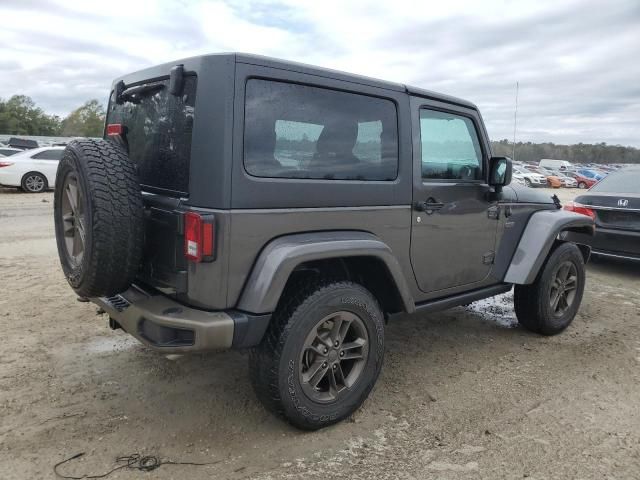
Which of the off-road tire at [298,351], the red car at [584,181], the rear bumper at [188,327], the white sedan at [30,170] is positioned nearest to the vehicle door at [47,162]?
the white sedan at [30,170]

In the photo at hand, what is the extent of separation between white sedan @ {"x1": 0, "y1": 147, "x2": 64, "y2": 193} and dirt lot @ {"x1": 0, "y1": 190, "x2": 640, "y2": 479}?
11.8 meters

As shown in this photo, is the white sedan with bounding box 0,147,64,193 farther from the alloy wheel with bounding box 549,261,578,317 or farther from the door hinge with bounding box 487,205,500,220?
the alloy wheel with bounding box 549,261,578,317

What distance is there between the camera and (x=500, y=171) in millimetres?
3777

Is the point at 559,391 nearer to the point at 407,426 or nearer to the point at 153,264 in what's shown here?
the point at 407,426

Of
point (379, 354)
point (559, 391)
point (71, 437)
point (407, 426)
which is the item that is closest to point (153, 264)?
point (71, 437)

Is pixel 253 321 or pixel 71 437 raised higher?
pixel 253 321

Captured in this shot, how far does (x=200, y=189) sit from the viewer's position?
2.49 metres

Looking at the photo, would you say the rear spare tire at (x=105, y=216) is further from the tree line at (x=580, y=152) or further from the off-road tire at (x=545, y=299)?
the tree line at (x=580, y=152)

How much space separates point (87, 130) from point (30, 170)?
56.8m

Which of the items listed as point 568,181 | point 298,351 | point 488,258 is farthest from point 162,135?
point 568,181

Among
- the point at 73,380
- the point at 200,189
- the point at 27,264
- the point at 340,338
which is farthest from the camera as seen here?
the point at 27,264

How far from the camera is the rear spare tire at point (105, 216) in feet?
8.11

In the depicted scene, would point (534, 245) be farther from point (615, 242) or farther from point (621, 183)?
point (621, 183)

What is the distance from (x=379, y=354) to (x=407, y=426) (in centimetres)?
43
